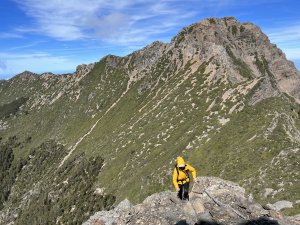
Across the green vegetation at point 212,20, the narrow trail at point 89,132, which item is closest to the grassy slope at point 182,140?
the narrow trail at point 89,132

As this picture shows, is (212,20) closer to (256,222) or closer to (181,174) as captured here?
(181,174)

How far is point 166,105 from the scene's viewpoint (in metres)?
128

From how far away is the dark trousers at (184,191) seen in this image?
26161 millimetres

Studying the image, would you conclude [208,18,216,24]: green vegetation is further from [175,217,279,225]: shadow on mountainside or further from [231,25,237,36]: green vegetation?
[175,217,279,225]: shadow on mountainside

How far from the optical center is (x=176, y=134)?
10000 centimetres

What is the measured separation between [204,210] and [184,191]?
306 cm

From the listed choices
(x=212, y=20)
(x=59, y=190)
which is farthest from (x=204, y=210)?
(x=212, y=20)

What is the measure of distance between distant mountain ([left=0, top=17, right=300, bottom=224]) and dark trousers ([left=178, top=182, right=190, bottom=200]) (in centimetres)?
1259

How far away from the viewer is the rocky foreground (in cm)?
2362

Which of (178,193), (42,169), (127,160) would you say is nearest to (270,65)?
(127,160)

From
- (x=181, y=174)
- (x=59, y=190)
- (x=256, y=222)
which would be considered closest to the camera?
(x=256, y=222)

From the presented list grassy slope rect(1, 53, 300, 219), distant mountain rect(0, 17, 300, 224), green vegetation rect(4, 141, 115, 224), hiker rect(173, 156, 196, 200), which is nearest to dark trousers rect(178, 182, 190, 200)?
hiker rect(173, 156, 196, 200)

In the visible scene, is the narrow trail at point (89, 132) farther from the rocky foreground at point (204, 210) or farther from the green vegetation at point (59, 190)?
the rocky foreground at point (204, 210)

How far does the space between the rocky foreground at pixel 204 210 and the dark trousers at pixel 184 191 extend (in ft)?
1.68
